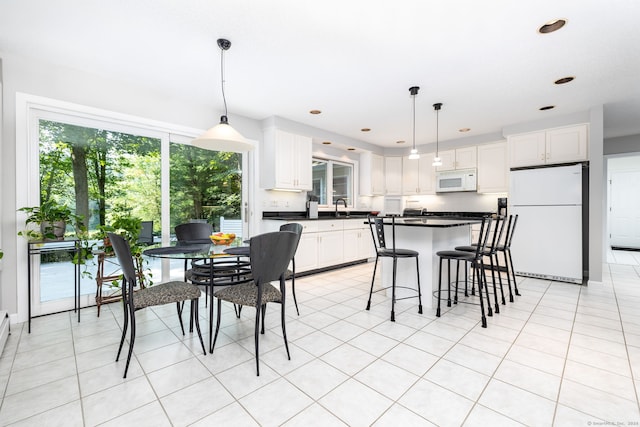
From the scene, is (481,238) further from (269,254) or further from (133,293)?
(133,293)

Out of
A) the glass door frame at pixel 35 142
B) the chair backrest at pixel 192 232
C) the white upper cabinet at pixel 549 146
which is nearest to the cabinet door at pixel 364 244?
the white upper cabinet at pixel 549 146

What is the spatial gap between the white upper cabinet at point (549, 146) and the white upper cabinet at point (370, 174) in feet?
7.89

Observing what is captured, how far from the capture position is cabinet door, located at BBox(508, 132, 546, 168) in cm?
436

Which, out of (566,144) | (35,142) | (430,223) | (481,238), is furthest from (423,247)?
(35,142)

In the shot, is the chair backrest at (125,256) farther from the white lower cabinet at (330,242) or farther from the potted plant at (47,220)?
the white lower cabinet at (330,242)

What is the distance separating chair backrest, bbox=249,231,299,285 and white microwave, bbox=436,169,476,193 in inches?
175

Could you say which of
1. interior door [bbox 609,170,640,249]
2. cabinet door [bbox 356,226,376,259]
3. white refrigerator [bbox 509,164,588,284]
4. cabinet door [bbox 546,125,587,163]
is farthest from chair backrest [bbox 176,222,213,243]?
interior door [bbox 609,170,640,249]

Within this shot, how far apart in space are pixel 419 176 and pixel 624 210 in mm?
5708

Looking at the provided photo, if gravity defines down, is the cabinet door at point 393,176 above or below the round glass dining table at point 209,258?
above

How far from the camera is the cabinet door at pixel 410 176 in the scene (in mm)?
6055

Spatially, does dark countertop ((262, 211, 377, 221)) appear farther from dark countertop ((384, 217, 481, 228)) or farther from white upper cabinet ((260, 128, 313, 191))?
dark countertop ((384, 217, 481, 228))

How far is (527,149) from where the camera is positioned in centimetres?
449

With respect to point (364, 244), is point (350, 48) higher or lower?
higher

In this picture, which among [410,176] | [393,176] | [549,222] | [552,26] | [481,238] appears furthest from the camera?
[393,176]
